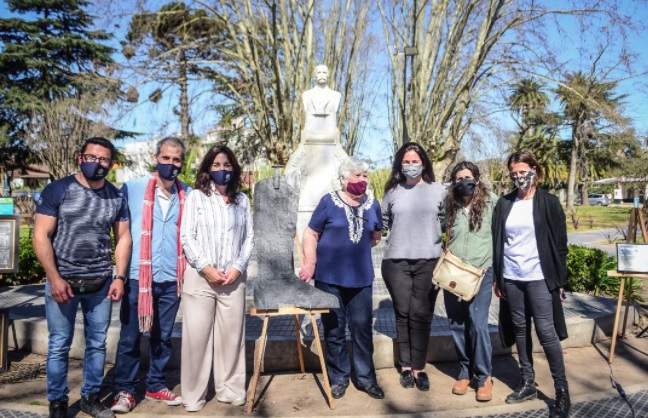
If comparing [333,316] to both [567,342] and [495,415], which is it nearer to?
[495,415]

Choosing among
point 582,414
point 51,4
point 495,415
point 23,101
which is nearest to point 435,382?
point 495,415

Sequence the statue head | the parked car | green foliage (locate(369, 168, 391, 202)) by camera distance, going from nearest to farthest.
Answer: the statue head, green foliage (locate(369, 168, 391, 202)), the parked car

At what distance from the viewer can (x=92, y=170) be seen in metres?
3.42

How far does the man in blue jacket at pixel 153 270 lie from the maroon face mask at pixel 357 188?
4.33ft

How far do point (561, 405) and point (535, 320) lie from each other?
609mm

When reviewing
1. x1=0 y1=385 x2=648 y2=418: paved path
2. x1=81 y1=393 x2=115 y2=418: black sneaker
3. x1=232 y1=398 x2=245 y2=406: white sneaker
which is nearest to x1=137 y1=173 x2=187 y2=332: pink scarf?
x1=81 y1=393 x2=115 y2=418: black sneaker

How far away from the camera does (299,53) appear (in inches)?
596

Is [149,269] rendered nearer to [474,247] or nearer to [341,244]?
[341,244]

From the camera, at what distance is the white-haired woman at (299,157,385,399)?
12.5ft

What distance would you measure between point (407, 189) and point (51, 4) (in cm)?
3359

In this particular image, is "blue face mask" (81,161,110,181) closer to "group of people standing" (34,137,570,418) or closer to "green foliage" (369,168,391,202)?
"group of people standing" (34,137,570,418)

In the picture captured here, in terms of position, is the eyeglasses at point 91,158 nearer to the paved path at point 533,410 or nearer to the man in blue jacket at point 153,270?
the man in blue jacket at point 153,270

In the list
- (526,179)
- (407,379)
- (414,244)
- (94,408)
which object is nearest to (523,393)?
(407,379)

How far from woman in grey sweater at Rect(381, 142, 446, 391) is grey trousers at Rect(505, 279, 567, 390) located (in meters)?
0.63
